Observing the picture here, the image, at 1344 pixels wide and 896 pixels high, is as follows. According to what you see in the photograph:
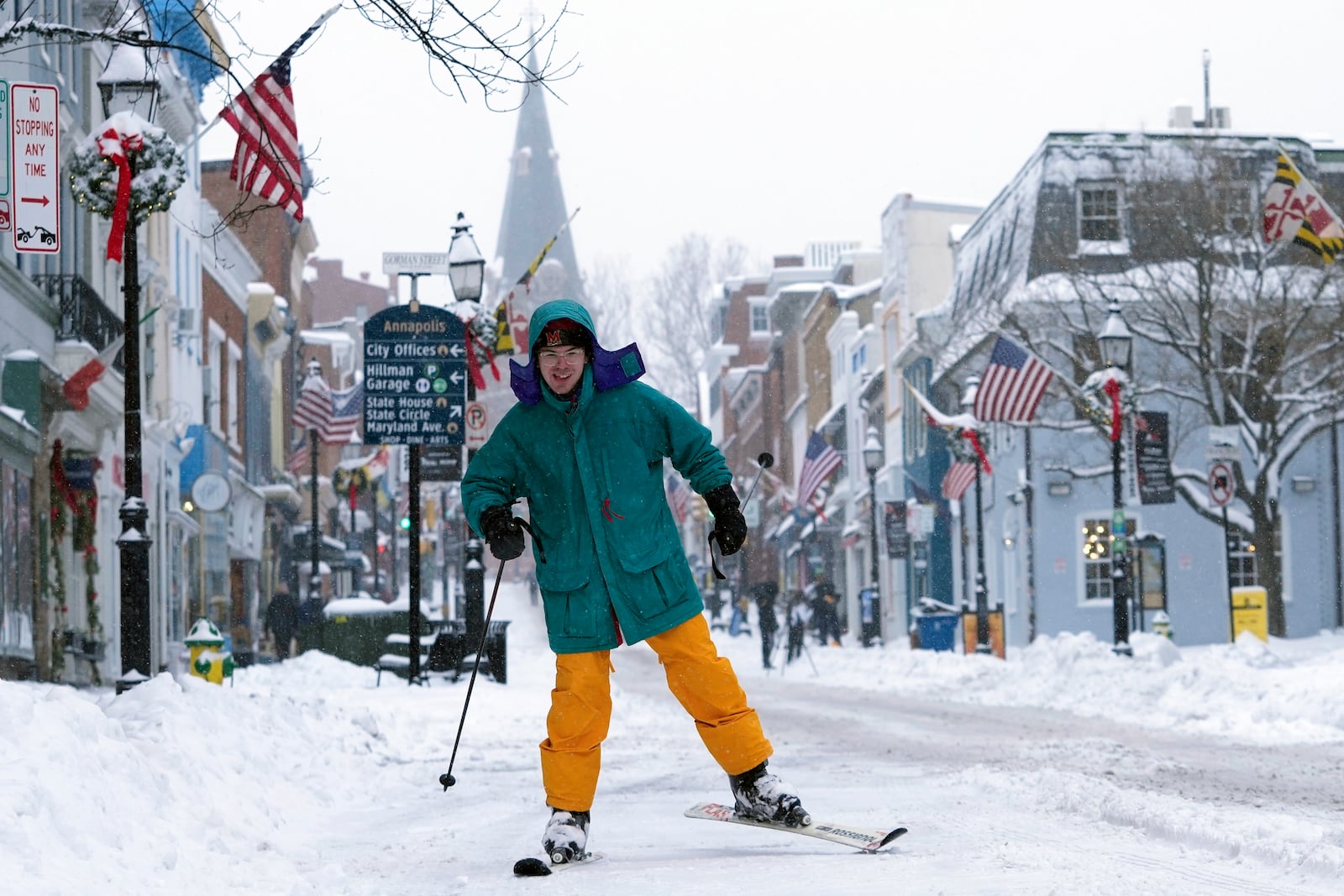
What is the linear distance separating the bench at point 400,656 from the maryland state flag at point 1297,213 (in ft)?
34.1

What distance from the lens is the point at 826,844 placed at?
639cm

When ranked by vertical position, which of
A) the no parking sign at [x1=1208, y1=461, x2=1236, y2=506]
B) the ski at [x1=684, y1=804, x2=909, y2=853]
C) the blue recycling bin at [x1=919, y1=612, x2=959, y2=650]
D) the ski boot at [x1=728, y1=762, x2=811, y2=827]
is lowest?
the blue recycling bin at [x1=919, y1=612, x2=959, y2=650]

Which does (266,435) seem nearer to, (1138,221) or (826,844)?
(1138,221)

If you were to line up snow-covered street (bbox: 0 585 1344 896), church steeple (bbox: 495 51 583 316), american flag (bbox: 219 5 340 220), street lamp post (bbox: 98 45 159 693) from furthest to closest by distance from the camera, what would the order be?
church steeple (bbox: 495 51 583 316)
american flag (bbox: 219 5 340 220)
street lamp post (bbox: 98 45 159 693)
snow-covered street (bbox: 0 585 1344 896)

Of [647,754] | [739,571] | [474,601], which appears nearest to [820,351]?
[739,571]

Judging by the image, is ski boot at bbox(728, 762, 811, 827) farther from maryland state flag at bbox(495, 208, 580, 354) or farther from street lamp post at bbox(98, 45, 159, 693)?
maryland state flag at bbox(495, 208, 580, 354)

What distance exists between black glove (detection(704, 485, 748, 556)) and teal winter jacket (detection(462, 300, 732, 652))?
8 cm

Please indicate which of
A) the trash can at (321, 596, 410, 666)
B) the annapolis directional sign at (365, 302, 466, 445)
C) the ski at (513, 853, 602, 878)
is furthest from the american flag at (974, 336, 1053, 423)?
the ski at (513, 853, 602, 878)

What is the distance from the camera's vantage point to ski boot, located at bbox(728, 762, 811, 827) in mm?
6367

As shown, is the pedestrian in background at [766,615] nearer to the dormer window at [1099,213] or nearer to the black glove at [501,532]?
the dormer window at [1099,213]

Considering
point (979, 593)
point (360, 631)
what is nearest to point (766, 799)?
point (360, 631)

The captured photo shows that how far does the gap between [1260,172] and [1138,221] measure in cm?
213

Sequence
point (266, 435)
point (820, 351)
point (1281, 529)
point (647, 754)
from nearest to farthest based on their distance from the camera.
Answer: point (647, 754) < point (1281, 529) < point (266, 435) < point (820, 351)

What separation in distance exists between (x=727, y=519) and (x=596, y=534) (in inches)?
16.6
